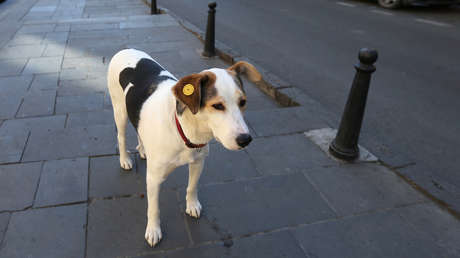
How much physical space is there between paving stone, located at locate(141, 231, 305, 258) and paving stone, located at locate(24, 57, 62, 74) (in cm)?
533

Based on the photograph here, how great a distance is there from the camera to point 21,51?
7.40 metres

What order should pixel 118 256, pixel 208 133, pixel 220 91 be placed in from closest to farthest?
pixel 220 91
pixel 208 133
pixel 118 256

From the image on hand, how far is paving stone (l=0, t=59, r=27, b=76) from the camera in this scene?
20.0 ft

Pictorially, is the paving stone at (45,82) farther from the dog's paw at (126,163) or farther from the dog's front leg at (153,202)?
the dog's front leg at (153,202)

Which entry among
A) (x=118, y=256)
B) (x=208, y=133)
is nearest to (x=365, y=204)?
(x=208, y=133)

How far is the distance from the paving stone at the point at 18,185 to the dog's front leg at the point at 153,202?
1258mm

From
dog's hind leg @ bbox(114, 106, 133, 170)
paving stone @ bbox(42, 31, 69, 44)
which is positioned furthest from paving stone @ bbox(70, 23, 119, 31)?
dog's hind leg @ bbox(114, 106, 133, 170)

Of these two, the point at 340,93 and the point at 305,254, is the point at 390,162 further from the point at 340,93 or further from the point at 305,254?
the point at 340,93

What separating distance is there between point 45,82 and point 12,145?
236 centimetres

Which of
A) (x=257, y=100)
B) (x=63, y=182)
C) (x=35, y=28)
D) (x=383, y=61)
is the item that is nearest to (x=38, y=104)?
(x=63, y=182)

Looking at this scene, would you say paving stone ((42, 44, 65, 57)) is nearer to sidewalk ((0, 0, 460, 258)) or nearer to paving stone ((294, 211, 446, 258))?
sidewalk ((0, 0, 460, 258))

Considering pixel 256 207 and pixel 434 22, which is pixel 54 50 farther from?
pixel 434 22

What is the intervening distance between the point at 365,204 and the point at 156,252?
205cm

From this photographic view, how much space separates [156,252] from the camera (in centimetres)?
255
